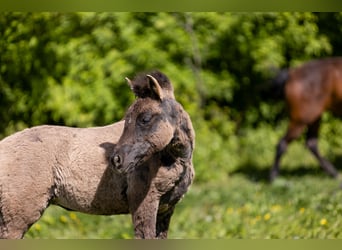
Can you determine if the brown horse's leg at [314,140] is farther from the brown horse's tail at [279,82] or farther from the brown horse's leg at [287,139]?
the brown horse's tail at [279,82]

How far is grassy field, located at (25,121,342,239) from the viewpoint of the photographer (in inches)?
218

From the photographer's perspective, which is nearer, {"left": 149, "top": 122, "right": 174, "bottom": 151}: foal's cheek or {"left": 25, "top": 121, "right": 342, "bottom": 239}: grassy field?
{"left": 149, "top": 122, "right": 174, "bottom": 151}: foal's cheek

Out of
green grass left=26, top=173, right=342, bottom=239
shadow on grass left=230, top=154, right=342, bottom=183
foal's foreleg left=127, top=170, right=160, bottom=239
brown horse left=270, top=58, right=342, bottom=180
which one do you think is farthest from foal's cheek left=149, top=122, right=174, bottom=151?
shadow on grass left=230, top=154, right=342, bottom=183

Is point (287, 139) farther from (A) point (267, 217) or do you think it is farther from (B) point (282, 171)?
(A) point (267, 217)

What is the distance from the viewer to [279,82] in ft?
27.8

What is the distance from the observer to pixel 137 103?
321cm

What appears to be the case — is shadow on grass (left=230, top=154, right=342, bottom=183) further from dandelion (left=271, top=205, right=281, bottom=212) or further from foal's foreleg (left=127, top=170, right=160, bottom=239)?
foal's foreleg (left=127, top=170, right=160, bottom=239)

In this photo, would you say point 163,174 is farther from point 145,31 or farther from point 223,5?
point 145,31

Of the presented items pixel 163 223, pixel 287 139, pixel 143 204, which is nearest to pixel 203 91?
pixel 287 139

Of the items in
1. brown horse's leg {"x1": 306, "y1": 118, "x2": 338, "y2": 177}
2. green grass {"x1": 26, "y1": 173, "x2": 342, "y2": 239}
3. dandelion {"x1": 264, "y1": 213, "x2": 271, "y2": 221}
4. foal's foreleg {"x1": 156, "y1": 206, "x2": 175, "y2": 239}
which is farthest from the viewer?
brown horse's leg {"x1": 306, "y1": 118, "x2": 338, "y2": 177}

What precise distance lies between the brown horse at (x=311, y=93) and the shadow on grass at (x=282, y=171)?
0.38 meters

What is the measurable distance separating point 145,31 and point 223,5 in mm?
6697

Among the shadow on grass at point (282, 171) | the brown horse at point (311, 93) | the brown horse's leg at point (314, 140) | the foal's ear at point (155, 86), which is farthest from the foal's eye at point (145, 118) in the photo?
the brown horse's leg at point (314, 140)

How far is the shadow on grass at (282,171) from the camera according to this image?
28.5 ft
